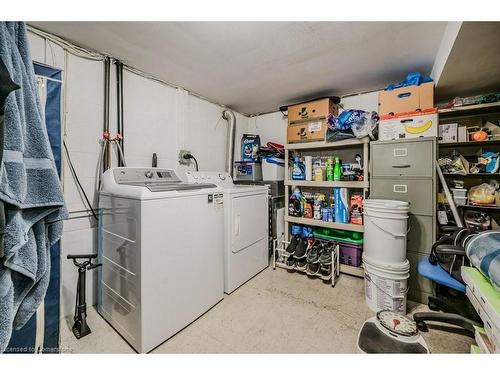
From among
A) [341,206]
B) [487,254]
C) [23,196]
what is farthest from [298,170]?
[23,196]

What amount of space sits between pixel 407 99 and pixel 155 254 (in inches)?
103

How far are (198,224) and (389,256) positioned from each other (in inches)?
63.9

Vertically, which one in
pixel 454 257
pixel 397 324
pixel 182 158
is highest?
pixel 182 158

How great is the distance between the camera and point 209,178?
2561 millimetres

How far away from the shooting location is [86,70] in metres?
1.83

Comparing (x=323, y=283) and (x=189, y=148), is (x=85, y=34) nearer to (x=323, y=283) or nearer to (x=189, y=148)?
(x=189, y=148)

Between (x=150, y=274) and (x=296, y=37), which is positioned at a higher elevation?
(x=296, y=37)

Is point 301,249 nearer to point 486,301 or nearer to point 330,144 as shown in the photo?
point 330,144

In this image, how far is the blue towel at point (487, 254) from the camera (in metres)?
0.88

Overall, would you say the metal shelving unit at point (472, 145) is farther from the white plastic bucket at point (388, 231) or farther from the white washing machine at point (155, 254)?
the white washing machine at point (155, 254)

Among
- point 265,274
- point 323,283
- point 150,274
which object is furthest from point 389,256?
point 150,274

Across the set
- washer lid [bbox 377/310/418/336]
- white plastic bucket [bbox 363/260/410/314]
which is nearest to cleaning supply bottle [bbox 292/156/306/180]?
white plastic bucket [bbox 363/260/410/314]

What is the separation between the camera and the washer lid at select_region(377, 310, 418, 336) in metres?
1.27

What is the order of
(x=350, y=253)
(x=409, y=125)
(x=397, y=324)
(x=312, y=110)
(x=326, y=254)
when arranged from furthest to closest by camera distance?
(x=312, y=110), (x=350, y=253), (x=326, y=254), (x=409, y=125), (x=397, y=324)
